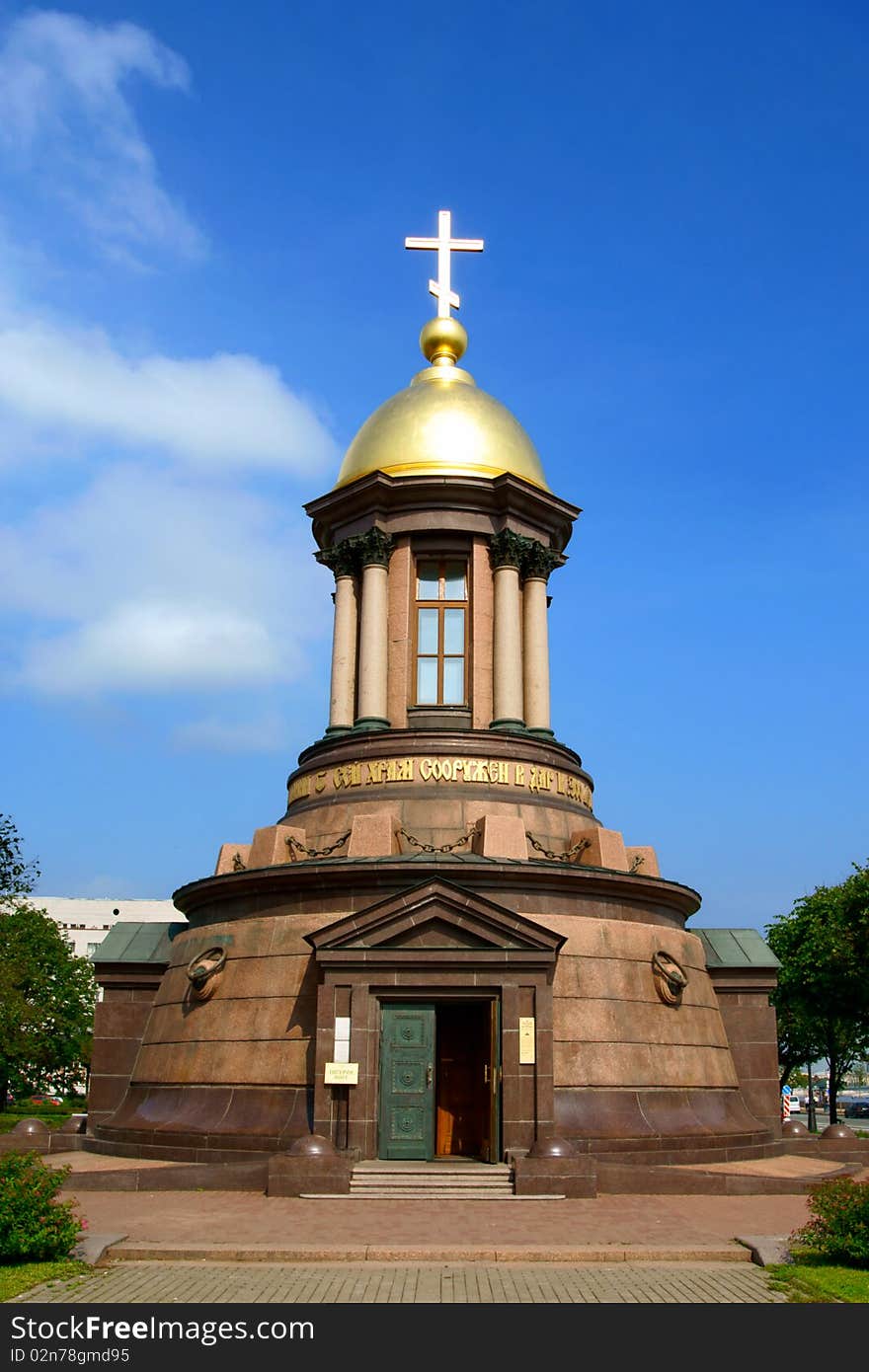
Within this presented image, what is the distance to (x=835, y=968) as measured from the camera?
144 feet

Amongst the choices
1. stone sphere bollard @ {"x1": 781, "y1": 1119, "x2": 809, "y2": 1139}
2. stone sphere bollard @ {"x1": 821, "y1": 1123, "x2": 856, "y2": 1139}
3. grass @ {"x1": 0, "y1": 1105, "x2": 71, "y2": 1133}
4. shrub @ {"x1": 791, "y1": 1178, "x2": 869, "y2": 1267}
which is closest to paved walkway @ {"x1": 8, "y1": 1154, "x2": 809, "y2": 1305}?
shrub @ {"x1": 791, "y1": 1178, "x2": 869, "y2": 1267}

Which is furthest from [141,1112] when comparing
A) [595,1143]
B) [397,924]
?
[595,1143]

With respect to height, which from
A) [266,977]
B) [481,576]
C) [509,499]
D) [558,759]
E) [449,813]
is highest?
[509,499]

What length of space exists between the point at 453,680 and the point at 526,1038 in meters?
10.5

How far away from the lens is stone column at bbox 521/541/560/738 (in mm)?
28125

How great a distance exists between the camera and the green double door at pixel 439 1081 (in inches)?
764

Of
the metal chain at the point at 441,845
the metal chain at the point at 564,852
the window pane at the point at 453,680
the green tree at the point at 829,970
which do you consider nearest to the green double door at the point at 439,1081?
the metal chain at the point at 441,845

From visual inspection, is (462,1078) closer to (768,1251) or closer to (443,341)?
(768,1251)

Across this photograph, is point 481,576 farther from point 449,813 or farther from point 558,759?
point 449,813

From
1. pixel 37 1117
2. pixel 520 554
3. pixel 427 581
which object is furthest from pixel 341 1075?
pixel 37 1117

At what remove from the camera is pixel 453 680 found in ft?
93.0

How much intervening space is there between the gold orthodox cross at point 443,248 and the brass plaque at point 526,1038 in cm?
1998

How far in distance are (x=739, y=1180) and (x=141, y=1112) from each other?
35.3ft

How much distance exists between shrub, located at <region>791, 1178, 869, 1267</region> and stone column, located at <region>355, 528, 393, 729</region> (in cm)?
1554
